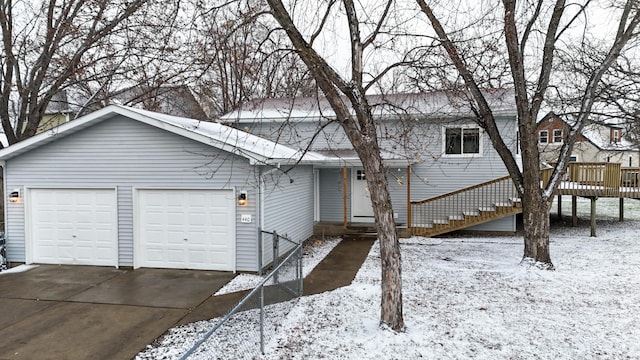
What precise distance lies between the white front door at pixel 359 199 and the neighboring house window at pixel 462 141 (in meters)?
3.19

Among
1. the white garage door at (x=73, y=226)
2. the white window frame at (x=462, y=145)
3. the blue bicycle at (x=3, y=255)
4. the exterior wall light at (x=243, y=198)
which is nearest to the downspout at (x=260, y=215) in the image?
the exterior wall light at (x=243, y=198)

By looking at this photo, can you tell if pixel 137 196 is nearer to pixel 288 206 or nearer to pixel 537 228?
pixel 288 206

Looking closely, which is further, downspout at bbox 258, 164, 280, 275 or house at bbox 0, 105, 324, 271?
house at bbox 0, 105, 324, 271

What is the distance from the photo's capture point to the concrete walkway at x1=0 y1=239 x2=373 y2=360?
5.30 m

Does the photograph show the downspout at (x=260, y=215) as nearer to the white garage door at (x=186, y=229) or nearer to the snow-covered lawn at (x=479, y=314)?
the white garage door at (x=186, y=229)

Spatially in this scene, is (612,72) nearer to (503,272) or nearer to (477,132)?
(477,132)

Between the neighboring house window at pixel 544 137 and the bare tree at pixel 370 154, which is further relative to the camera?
the neighboring house window at pixel 544 137

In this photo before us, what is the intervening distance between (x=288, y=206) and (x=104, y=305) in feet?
16.7

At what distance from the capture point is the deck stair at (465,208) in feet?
41.1

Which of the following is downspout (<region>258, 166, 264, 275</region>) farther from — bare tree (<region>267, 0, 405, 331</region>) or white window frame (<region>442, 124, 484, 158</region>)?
white window frame (<region>442, 124, 484, 158</region>)

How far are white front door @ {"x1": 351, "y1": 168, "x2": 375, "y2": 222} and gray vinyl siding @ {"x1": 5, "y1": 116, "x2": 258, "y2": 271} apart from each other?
6.44 m

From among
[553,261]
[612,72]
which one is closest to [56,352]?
[553,261]

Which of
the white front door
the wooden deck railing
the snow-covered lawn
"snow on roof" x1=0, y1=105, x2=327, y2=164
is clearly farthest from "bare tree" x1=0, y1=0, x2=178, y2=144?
the wooden deck railing

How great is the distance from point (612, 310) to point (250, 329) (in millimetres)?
5847
